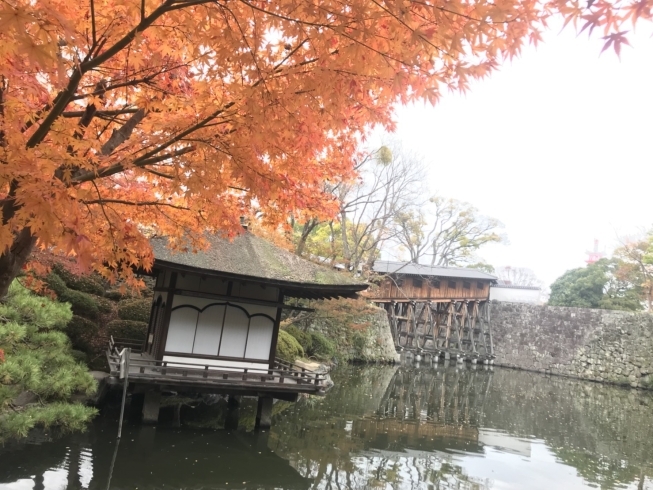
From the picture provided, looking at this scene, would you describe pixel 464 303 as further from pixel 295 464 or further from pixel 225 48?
pixel 225 48

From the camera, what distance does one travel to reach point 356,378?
617 inches

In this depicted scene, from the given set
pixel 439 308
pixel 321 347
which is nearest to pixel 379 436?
pixel 321 347

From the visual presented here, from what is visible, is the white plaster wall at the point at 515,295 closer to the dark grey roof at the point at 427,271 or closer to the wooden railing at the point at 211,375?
the dark grey roof at the point at 427,271

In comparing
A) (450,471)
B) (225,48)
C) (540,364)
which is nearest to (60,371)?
(225,48)

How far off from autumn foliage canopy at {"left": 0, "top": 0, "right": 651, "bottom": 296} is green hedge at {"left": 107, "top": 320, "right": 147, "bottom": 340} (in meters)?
7.08

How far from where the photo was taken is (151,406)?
291 inches

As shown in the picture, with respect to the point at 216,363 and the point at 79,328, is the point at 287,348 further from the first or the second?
the point at 79,328

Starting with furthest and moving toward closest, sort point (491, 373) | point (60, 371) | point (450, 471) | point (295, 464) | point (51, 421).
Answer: point (491, 373) < point (450, 471) < point (295, 464) < point (60, 371) < point (51, 421)

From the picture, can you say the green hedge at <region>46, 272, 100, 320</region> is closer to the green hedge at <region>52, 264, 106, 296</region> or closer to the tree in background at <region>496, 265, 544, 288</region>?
the green hedge at <region>52, 264, 106, 296</region>

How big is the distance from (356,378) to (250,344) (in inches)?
316

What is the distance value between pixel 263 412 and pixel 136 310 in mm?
4715

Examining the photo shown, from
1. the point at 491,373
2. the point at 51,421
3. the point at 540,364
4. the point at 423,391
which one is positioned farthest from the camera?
the point at 540,364

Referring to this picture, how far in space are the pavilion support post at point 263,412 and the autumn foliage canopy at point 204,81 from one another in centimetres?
491

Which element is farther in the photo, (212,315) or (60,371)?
(212,315)
